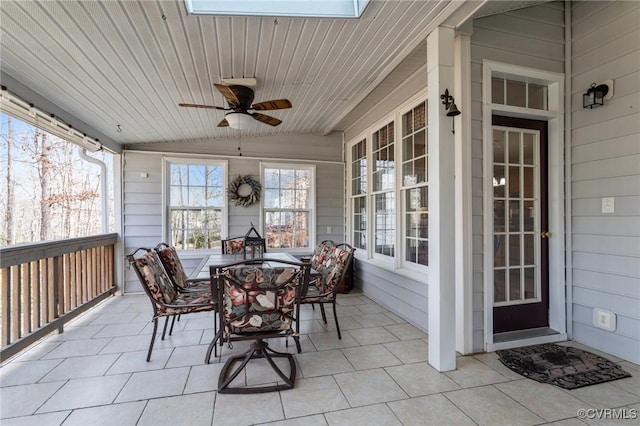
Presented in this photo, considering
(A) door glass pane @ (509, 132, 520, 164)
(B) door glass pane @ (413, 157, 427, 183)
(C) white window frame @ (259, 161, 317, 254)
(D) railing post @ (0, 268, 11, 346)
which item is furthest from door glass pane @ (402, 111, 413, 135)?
(D) railing post @ (0, 268, 11, 346)

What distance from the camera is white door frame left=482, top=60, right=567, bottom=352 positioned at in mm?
2678

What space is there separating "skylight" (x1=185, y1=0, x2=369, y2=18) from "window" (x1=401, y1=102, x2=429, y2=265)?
153 cm

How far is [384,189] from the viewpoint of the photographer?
4215 millimetres

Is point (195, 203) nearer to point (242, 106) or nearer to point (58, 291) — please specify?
point (58, 291)

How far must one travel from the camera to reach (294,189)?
18.0 feet

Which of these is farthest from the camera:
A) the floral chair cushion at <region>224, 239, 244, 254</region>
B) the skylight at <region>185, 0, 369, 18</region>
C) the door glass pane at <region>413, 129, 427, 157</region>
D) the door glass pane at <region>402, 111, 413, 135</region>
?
the floral chair cushion at <region>224, 239, 244, 254</region>

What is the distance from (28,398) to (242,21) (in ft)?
9.88

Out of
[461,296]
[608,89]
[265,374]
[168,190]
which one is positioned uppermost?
[608,89]

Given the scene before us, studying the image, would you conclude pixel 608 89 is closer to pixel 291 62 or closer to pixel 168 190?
pixel 291 62

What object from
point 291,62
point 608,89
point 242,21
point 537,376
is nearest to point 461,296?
point 537,376

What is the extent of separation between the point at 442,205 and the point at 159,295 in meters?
2.54

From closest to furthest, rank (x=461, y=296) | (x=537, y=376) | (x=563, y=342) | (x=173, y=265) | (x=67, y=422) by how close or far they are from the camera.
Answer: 1. (x=67, y=422)
2. (x=537, y=376)
3. (x=461, y=296)
4. (x=563, y=342)
5. (x=173, y=265)

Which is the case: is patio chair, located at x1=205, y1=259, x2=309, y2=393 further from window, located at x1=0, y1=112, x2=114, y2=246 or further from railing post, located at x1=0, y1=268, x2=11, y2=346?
window, located at x1=0, y1=112, x2=114, y2=246

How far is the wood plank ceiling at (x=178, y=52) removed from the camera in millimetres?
1911
